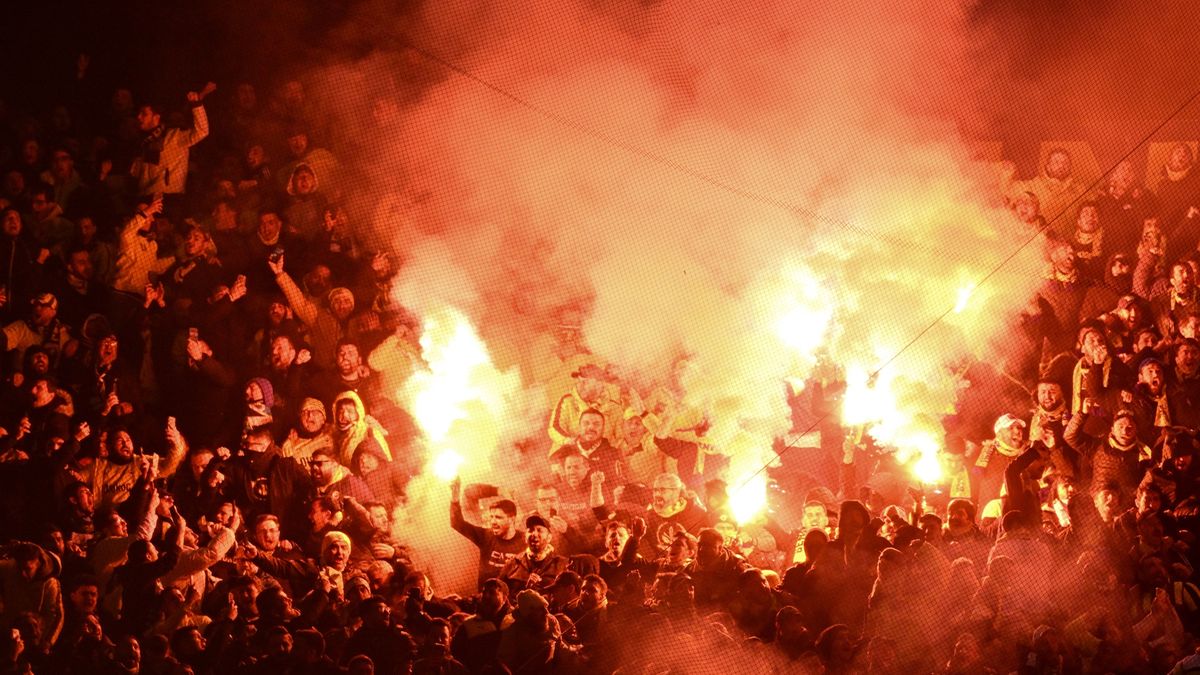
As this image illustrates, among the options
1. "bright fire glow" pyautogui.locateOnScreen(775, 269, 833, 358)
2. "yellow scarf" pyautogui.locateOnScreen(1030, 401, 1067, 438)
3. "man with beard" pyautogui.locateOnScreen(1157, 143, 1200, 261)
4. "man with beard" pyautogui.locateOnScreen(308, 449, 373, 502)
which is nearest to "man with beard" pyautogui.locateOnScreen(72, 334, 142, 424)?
"man with beard" pyautogui.locateOnScreen(308, 449, 373, 502)

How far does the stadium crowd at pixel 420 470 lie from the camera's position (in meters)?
7.81

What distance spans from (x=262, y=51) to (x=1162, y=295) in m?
6.53

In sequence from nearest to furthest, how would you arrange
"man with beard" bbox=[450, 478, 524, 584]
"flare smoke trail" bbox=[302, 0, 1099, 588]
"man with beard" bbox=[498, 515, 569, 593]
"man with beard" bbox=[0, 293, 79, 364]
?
"man with beard" bbox=[498, 515, 569, 593] < "man with beard" bbox=[450, 478, 524, 584] < "man with beard" bbox=[0, 293, 79, 364] < "flare smoke trail" bbox=[302, 0, 1099, 588]

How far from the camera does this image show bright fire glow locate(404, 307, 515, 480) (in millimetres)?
9273

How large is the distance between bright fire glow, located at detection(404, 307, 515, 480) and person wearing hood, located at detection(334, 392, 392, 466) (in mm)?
336

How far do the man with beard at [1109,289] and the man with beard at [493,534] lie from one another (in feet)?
13.1

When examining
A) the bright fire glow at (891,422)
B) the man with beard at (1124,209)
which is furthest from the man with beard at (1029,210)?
the bright fire glow at (891,422)

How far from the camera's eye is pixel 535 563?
8523 millimetres

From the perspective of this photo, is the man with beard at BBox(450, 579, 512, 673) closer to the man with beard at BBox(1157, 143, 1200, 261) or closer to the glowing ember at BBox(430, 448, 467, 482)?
the glowing ember at BBox(430, 448, 467, 482)

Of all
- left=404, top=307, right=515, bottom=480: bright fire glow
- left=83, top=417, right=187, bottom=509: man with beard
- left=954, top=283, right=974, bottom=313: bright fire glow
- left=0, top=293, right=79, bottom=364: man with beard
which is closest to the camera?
left=83, top=417, right=187, bottom=509: man with beard

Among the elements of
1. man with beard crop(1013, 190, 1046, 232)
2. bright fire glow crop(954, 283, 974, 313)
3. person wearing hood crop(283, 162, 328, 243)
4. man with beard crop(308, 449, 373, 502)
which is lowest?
man with beard crop(308, 449, 373, 502)

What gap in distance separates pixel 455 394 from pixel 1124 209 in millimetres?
4755

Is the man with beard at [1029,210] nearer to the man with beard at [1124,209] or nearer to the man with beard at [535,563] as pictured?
the man with beard at [1124,209]

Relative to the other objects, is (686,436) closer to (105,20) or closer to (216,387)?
(216,387)
